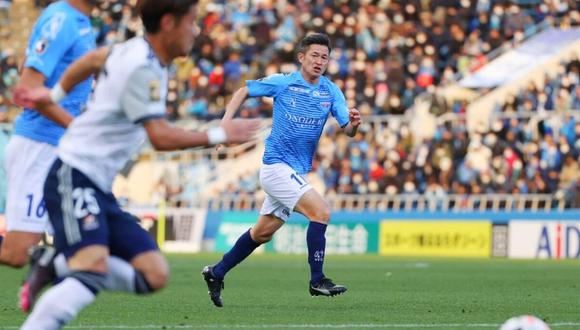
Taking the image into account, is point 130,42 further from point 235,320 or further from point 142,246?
point 235,320

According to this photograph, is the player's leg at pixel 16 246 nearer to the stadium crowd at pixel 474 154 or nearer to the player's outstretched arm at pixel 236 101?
the player's outstretched arm at pixel 236 101

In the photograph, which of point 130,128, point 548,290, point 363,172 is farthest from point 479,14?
point 130,128

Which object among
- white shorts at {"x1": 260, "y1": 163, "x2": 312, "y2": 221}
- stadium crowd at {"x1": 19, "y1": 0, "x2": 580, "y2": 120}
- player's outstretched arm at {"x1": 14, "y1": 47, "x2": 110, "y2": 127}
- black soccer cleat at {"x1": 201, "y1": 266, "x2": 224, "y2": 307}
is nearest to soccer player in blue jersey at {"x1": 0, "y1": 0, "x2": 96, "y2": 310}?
player's outstretched arm at {"x1": 14, "y1": 47, "x2": 110, "y2": 127}

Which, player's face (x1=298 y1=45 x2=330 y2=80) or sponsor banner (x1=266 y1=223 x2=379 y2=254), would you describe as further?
sponsor banner (x1=266 y1=223 x2=379 y2=254)

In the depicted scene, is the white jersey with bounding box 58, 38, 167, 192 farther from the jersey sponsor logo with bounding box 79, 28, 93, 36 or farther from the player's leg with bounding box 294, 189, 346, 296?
the player's leg with bounding box 294, 189, 346, 296

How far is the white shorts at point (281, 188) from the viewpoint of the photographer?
12.7 metres

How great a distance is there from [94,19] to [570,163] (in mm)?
13803

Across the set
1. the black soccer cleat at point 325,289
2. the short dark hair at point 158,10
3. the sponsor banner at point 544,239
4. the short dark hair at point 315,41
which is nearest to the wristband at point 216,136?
the short dark hair at point 158,10

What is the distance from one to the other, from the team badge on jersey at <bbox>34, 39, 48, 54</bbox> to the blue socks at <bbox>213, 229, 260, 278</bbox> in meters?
3.98

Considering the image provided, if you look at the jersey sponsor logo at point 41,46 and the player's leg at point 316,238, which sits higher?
the jersey sponsor logo at point 41,46

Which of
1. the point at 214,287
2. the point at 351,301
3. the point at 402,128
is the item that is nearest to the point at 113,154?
the point at 214,287

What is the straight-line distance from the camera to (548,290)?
571 inches

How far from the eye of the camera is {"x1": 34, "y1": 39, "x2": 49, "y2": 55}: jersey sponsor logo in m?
8.69

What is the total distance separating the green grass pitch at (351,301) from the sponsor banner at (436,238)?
7.18 m
